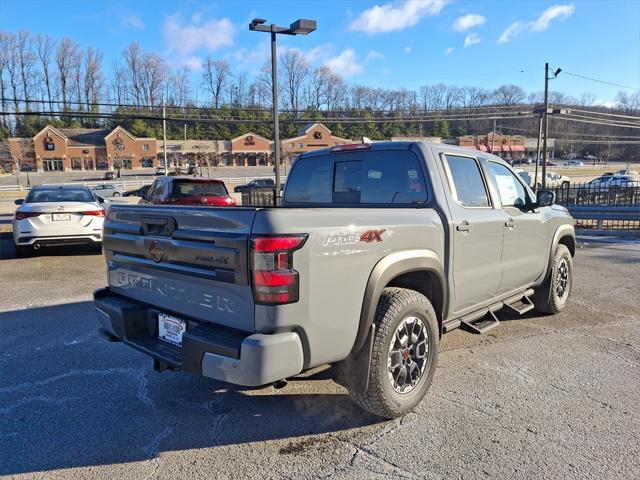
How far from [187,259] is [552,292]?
453 cm

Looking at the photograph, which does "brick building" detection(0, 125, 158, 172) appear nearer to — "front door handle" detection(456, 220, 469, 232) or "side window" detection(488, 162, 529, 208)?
"side window" detection(488, 162, 529, 208)

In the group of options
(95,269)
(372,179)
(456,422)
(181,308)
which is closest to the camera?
(181,308)

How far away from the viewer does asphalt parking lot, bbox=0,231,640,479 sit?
8.76 feet

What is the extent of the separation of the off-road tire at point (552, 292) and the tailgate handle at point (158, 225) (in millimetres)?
4444

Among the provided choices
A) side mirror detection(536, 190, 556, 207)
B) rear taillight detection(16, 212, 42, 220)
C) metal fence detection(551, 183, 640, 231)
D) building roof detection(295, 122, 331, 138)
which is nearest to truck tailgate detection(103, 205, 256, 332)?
side mirror detection(536, 190, 556, 207)

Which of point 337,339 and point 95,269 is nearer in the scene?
point 337,339

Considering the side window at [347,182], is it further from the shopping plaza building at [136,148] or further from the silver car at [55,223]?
the shopping plaza building at [136,148]

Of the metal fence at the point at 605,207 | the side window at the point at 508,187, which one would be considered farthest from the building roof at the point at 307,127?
the side window at the point at 508,187

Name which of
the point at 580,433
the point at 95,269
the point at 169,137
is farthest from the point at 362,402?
the point at 169,137

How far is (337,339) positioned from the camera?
272cm

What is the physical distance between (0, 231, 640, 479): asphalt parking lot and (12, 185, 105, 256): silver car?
415cm

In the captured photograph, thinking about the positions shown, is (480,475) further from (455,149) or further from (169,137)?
(169,137)

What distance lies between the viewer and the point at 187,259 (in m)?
2.77

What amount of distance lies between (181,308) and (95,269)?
6468 millimetres
